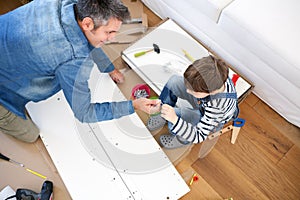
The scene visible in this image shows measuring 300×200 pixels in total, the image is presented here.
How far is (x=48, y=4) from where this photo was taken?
816 millimetres

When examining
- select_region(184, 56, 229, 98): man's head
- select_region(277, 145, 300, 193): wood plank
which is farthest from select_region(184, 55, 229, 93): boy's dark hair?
select_region(277, 145, 300, 193): wood plank

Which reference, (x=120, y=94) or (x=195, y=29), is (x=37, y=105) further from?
(x=195, y=29)

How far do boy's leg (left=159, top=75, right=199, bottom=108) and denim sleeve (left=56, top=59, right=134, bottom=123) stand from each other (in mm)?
214

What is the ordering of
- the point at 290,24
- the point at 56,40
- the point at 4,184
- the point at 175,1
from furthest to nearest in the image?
the point at 175,1
the point at 4,184
the point at 290,24
the point at 56,40

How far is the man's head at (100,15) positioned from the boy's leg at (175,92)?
0.36 metres

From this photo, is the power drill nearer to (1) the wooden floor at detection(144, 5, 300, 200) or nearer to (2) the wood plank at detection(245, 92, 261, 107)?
(1) the wooden floor at detection(144, 5, 300, 200)

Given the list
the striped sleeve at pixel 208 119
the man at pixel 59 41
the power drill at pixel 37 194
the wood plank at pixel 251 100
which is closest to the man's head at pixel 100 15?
the man at pixel 59 41

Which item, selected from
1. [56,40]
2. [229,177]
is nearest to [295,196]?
[229,177]

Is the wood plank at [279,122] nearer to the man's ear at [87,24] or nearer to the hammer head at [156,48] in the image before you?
the hammer head at [156,48]

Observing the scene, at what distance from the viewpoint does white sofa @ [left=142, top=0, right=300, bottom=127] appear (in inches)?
39.1

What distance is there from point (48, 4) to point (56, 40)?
4.4 inches

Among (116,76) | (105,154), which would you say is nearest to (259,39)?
(116,76)

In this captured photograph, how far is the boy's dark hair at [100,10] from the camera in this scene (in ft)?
2.43

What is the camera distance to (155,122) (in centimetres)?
118
